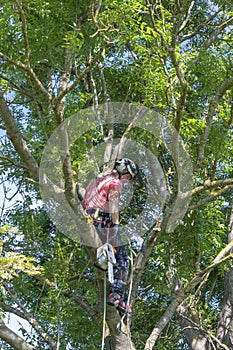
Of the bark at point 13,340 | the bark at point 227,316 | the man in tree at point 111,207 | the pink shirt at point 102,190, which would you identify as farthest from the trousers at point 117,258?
the bark at point 227,316

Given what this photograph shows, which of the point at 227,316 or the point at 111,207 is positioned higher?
the point at 227,316

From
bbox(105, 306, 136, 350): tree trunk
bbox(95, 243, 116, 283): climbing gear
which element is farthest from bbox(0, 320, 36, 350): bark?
bbox(95, 243, 116, 283): climbing gear

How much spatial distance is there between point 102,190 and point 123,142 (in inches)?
72.4

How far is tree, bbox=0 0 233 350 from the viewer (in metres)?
6.08

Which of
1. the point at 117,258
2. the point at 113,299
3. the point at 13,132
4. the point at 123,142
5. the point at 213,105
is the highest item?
the point at 123,142

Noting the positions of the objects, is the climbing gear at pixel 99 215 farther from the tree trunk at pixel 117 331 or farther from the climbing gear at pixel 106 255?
the tree trunk at pixel 117 331

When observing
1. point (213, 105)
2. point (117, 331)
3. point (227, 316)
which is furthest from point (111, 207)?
point (227, 316)

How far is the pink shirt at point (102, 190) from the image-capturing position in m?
5.68

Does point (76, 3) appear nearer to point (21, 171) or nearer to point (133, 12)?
point (133, 12)

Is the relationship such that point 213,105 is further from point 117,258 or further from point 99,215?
point 117,258

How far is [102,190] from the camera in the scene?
5.69 metres

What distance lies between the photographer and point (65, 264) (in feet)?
25.9

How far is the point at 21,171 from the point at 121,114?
1.57 meters

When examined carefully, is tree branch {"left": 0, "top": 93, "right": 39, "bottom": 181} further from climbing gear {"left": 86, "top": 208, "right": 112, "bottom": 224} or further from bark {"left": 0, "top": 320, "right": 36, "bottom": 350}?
bark {"left": 0, "top": 320, "right": 36, "bottom": 350}
